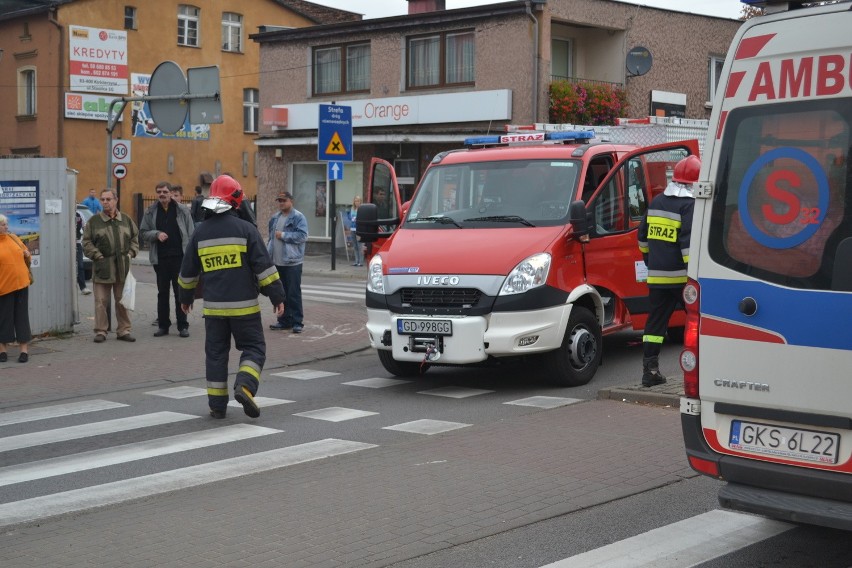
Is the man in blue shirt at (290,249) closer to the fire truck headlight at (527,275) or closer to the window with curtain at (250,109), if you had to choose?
the fire truck headlight at (527,275)

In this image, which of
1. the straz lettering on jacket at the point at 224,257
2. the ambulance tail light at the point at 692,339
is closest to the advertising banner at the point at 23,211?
the straz lettering on jacket at the point at 224,257

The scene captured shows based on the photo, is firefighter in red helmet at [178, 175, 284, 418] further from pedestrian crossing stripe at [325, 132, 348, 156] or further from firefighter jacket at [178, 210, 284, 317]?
pedestrian crossing stripe at [325, 132, 348, 156]

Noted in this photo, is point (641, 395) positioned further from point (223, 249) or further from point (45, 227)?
point (45, 227)

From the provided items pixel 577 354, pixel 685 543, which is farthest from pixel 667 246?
pixel 685 543

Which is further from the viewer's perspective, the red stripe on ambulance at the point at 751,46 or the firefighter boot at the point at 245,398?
the firefighter boot at the point at 245,398

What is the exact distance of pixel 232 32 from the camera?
46.1 metres

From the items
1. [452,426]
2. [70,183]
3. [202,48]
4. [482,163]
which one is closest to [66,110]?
[202,48]

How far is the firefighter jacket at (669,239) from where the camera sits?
9844mm

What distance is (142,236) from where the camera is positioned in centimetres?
1463

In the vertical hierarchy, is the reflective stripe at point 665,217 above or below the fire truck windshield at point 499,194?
below

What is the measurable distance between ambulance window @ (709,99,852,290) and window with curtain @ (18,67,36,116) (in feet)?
131

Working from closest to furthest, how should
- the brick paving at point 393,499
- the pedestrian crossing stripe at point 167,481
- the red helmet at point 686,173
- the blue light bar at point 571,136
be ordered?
the brick paving at point 393,499
the pedestrian crossing stripe at point 167,481
the red helmet at point 686,173
the blue light bar at point 571,136

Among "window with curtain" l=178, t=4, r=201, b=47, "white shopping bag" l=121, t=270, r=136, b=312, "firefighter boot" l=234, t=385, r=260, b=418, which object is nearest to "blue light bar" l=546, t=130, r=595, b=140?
"firefighter boot" l=234, t=385, r=260, b=418

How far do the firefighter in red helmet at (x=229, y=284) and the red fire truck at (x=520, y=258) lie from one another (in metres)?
1.58
